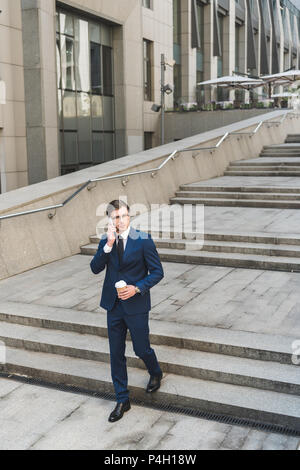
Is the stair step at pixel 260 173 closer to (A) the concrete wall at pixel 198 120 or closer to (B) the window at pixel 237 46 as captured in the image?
(A) the concrete wall at pixel 198 120

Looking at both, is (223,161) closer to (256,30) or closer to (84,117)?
(84,117)

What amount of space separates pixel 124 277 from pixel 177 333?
159cm

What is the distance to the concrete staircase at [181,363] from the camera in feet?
16.5

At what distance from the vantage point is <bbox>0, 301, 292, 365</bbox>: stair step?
18.3ft

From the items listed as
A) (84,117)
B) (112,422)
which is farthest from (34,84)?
(112,422)

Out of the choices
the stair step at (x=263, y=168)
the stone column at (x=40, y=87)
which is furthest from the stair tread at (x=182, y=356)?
the stone column at (x=40, y=87)

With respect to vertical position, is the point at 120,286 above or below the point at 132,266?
below

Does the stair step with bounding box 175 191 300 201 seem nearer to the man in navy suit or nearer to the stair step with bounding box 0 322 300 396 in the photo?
the stair step with bounding box 0 322 300 396

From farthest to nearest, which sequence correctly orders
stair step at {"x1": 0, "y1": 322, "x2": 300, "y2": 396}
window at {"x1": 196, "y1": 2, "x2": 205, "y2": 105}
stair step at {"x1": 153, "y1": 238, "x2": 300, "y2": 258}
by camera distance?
window at {"x1": 196, "y1": 2, "x2": 205, "y2": 105}, stair step at {"x1": 153, "y1": 238, "x2": 300, "y2": 258}, stair step at {"x1": 0, "y1": 322, "x2": 300, "y2": 396}

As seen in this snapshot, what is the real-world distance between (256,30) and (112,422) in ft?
159

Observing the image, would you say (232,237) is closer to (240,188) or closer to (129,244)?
(240,188)

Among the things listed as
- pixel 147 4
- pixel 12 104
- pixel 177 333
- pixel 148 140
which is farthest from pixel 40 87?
pixel 177 333

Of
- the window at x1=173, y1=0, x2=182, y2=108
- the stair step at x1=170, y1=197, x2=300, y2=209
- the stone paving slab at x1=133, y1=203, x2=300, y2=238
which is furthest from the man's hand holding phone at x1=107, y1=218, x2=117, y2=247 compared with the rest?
the window at x1=173, y1=0, x2=182, y2=108

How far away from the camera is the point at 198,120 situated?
2747cm
